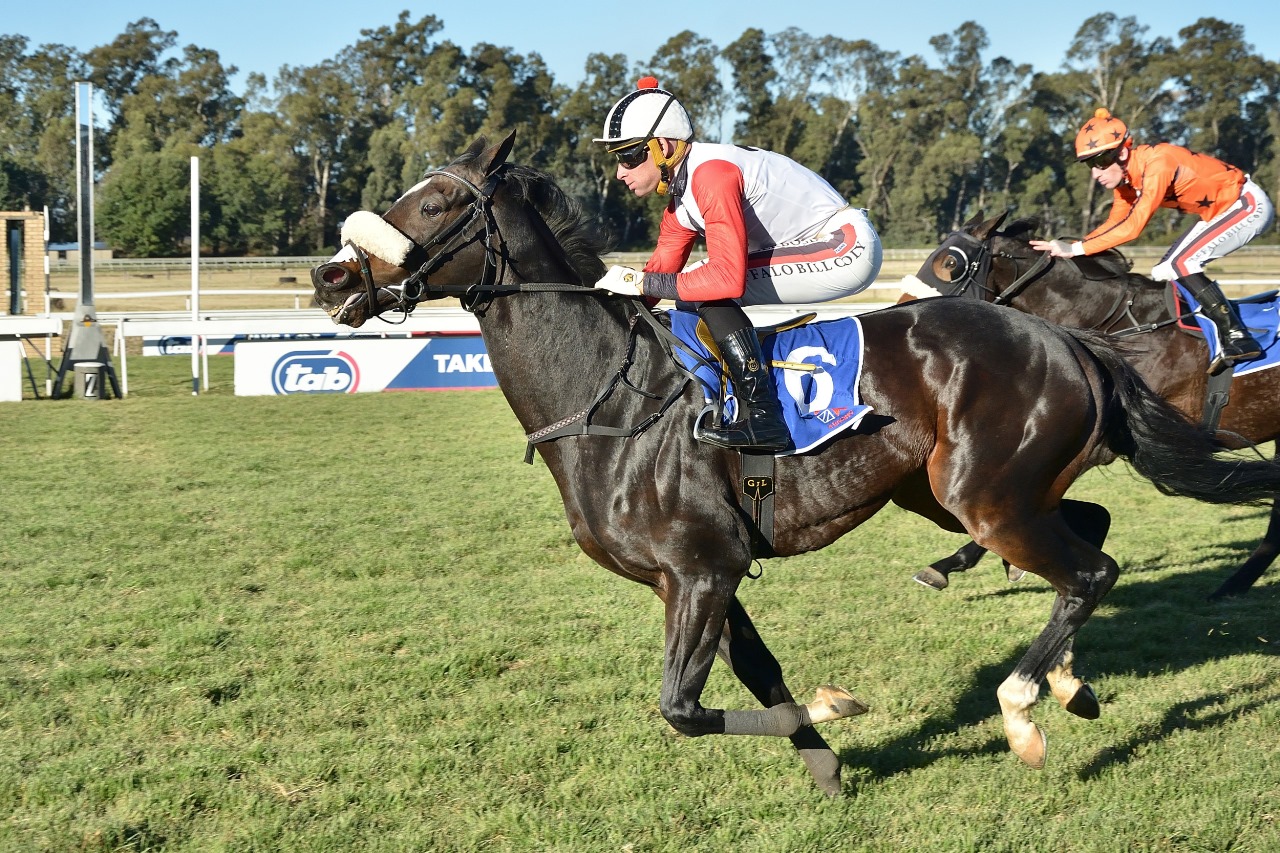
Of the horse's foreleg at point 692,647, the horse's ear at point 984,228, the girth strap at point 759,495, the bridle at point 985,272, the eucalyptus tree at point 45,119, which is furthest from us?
the eucalyptus tree at point 45,119

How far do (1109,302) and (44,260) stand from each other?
19.9m

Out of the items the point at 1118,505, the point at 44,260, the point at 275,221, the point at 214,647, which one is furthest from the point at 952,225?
the point at 214,647

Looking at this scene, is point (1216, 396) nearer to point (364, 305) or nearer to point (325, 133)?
point (364, 305)

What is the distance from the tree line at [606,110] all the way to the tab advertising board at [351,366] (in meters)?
36.2

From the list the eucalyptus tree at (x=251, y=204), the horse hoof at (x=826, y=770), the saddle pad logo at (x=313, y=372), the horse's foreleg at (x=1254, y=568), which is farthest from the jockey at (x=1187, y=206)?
the eucalyptus tree at (x=251, y=204)

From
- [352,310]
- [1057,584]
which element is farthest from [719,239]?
[1057,584]

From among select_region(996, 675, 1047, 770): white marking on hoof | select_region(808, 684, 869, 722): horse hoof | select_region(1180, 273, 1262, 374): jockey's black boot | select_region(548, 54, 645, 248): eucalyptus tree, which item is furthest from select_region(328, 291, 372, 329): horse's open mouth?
select_region(548, 54, 645, 248): eucalyptus tree

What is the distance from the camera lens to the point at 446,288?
3.86 metres

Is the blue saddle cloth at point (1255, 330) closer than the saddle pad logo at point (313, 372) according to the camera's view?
Yes

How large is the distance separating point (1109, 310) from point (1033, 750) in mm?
3583

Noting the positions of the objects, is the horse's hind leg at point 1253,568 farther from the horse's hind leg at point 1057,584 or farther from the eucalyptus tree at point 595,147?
the eucalyptus tree at point 595,147

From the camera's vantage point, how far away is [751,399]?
3.86 m

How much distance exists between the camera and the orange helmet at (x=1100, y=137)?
6.25 metres

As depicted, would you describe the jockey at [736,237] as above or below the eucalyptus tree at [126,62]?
below
